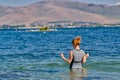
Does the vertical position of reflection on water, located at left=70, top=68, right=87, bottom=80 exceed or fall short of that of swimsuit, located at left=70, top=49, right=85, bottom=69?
it falls short

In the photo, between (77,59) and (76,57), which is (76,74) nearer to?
(77,59)

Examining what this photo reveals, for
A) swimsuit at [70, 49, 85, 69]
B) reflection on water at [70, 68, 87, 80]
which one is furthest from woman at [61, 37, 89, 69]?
reflection on water at [70, 68, 87, 80]

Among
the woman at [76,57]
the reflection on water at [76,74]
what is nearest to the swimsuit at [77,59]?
the woman at [76,57]

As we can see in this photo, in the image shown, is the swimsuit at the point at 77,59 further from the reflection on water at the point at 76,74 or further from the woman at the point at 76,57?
the reflection on water at the point at 76,74

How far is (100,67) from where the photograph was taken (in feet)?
91.5

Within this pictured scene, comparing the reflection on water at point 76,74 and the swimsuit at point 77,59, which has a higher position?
the swimsuit at point 77,59

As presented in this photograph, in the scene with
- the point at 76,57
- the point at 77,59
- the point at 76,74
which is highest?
the point at 76,57

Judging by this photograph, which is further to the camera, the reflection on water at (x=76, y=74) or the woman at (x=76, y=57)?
the reflection on water at (x=76, y=74)

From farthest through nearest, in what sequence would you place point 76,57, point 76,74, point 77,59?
point 76,74
point 77,59
point 76,57

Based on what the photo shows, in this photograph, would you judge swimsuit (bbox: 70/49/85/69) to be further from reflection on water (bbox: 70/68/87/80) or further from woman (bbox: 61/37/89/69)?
reflection on water (bbox: 70/68/87/80)

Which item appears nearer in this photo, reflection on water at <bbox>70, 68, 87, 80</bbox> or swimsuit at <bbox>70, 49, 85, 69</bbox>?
swimsuit at <bbox>70, 49, 85, 69</bbox>

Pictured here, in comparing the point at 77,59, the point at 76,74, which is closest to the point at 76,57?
the point at 77,59

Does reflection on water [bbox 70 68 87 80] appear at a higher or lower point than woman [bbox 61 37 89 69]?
lower

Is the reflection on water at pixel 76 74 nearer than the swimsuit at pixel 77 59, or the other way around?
the swimsuit at pixel 77 59
